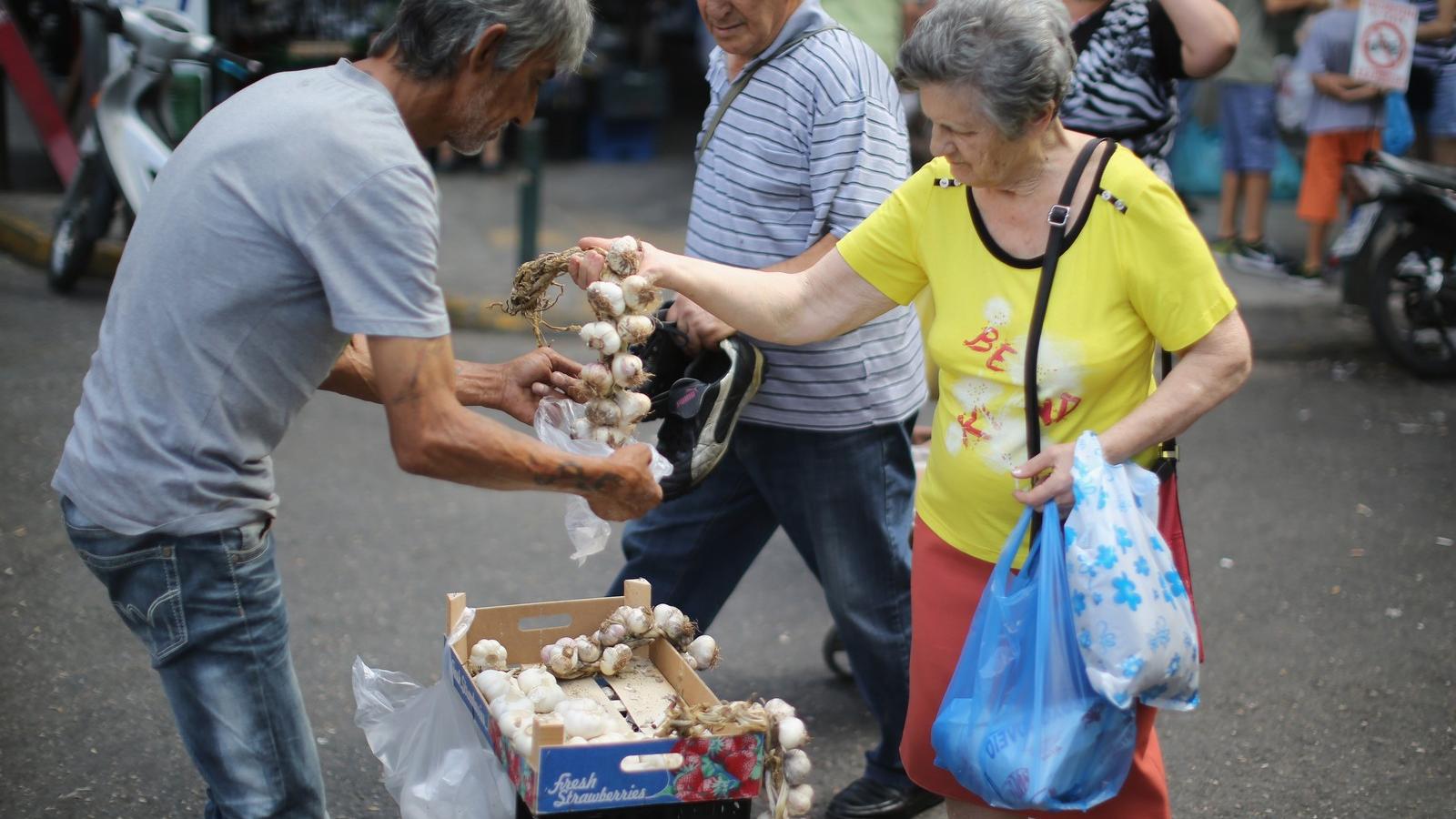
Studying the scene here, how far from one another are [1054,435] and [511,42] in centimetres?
118

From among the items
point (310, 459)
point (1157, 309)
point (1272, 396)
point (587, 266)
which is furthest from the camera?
point (1272, 396)

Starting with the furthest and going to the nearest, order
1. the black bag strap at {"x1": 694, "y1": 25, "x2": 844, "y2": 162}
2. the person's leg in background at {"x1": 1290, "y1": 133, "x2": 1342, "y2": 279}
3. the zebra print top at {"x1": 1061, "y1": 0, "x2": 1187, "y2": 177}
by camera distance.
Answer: the person's leg in background at {"x1": 1290, "y1": 133, "x2": 1342, "y2": 279} < the zebra print top at {"x1": 1061, "y1": 0, "x2": 1187, "y2": 177} < the black bag strap at {"x1": 694, "y1": 25, "x2": 844, "y2": 162}

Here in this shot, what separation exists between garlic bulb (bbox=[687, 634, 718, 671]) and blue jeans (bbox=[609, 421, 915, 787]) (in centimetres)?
63

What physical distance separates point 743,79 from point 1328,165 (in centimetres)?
637

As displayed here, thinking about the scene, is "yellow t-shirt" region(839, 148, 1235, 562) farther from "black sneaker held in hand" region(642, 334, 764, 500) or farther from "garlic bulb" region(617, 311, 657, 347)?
"garlic bulb" region(617, 311, 657, 347)

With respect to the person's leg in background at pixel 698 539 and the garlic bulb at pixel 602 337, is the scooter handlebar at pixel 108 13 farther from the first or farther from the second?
the garlic bulb at pixel 602 337

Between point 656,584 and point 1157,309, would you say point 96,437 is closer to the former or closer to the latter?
point 656,584

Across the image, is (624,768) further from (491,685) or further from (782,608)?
(782,608)

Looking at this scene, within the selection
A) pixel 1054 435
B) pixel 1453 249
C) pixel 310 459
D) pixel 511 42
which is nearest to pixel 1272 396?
pixel 1453 249

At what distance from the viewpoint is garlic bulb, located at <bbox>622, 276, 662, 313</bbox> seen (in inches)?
105

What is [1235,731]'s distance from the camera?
4137mm

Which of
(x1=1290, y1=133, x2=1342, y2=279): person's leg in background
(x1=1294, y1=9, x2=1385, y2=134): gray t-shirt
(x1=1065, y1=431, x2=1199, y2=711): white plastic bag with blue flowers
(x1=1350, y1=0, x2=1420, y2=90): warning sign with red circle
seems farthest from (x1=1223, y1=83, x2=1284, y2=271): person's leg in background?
(x1=1065, y1=431, x2=1199, y2=711): white plastic bag with blue flowers

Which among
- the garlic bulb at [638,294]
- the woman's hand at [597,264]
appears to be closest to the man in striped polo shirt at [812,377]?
the woman's hand at [597,264]

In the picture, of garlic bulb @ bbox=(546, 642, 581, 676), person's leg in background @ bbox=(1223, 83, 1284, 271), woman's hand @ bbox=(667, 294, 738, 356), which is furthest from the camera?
person's leg in background @ bbox=(1223, 83, 1284, 271)
